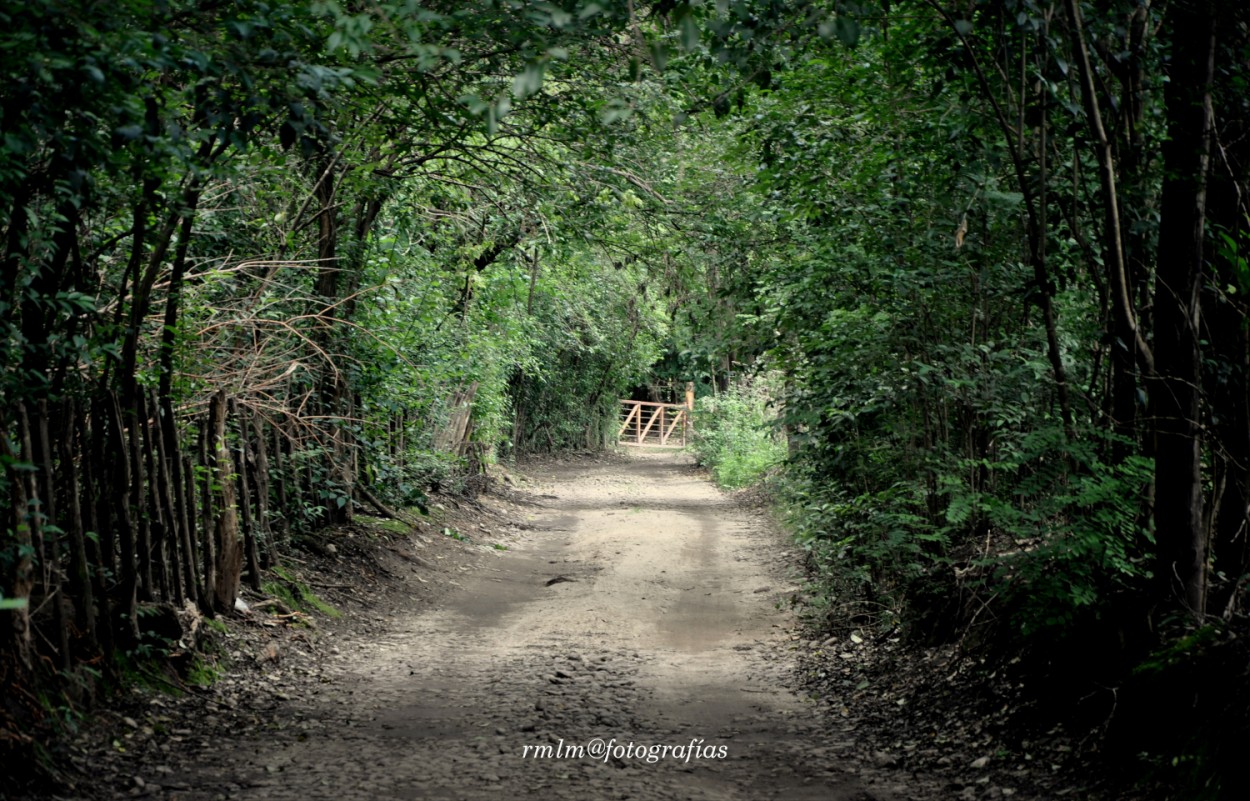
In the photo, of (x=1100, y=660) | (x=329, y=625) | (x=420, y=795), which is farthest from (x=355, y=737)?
(x=1100, y=660)

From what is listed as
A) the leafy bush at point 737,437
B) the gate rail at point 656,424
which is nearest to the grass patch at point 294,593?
the leafy bush at point 737,437

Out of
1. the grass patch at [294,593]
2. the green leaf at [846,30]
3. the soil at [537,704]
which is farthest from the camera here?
the grass patch at [294,593]

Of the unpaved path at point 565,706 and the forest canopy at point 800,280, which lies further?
the unpaved path at point 565,706

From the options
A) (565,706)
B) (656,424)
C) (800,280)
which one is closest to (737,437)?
(800,280)

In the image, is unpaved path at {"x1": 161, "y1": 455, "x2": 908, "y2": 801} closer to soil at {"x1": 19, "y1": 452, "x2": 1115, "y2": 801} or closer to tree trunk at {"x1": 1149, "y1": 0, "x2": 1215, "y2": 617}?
soil at {"x1": 19, "y1": 452, "x2": 1115, "y2": 801}

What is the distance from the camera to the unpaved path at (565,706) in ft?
16.9

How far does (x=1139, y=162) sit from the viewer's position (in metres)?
5.41

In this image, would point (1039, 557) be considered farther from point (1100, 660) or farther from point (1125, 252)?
point (1125, 252)

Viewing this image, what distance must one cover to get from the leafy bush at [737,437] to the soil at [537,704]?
10306 mm

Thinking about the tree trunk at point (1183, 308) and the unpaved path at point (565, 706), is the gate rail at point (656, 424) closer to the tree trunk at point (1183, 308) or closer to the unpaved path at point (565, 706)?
the unpaved path at point (565, 706)

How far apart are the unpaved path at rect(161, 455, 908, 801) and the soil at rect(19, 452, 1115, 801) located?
0.07 ft

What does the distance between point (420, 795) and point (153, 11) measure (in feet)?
12.0

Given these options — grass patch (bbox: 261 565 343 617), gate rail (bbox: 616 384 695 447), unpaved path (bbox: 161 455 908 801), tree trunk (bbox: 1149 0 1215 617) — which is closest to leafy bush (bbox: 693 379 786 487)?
unpaved path (bbox: 161 455 908 801)

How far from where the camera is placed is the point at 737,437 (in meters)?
25.6
